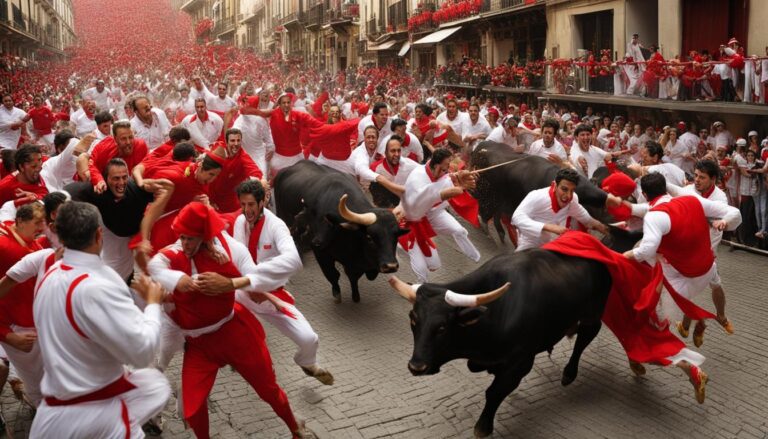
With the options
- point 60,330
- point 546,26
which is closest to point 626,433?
point 60,330

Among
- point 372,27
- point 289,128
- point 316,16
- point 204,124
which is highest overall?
point 316,16

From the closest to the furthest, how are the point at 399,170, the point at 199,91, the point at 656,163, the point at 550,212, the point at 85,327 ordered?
the point at 85,327 → the point at 550,212 → the point at 656,163 → the point at 399,170 → the point at 199,91

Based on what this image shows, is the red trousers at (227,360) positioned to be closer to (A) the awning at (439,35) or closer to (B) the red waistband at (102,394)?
(B) the red waistband at (102,394)

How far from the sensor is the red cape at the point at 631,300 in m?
6.03

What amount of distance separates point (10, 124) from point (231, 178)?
7.88 m

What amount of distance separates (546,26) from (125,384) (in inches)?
1036

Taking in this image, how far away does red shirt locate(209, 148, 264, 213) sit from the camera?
331 inches

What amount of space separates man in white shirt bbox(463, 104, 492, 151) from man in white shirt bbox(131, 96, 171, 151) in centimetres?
517

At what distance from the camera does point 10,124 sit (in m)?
14.2

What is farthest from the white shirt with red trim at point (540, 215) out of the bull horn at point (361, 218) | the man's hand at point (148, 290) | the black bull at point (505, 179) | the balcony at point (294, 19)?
the balcony at point (294, 19)

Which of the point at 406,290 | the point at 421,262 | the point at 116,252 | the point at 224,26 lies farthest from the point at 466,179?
the point at 224,26

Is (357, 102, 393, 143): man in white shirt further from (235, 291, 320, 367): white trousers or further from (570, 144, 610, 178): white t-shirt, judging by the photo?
(235, 291, 320, 367): white trousers

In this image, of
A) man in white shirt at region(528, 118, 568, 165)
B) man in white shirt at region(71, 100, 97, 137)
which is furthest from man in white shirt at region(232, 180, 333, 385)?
man in white shirt at region(71, 100, 97, 137)

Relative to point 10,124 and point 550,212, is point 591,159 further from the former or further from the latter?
point 10,124
